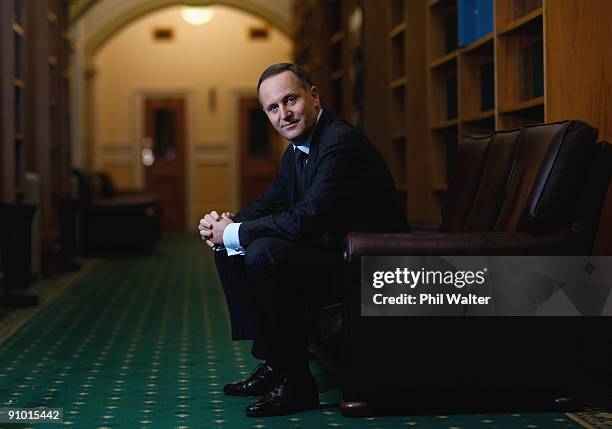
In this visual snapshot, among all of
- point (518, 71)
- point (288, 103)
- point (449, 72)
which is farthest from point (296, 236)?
point (449, 72)

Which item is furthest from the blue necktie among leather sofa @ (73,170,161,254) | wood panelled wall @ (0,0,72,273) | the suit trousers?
leather sofa @ (73,170,161,254)

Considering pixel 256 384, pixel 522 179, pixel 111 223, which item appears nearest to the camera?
pixel 522 179

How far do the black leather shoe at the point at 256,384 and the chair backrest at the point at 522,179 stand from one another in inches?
36.5

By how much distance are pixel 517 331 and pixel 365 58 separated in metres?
3.97

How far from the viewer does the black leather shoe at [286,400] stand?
117 inches

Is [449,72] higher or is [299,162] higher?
[449,72]

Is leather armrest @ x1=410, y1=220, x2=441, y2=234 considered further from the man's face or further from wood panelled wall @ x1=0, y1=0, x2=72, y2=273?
wood panelled wall @ x1=0, y1=0, x2=72, y2=273

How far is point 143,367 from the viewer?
384 cm

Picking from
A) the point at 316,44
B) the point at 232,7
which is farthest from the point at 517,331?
the point at 232,7

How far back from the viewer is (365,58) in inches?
260

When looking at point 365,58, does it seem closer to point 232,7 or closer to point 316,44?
point 316,44

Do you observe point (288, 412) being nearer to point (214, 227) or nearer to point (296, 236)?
point (296, 236)

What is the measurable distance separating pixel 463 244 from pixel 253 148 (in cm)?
1249

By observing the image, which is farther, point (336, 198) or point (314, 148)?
point (314, 148)
